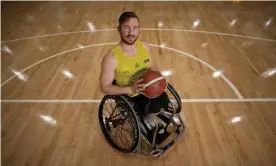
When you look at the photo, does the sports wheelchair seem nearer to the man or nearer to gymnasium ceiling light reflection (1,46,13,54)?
the man

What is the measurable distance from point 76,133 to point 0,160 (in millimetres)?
893

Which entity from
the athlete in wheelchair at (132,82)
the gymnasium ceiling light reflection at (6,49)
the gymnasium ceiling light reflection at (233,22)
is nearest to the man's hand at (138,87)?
the athlete in wheelchair at (132,82)

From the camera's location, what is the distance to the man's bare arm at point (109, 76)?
203 centimetres

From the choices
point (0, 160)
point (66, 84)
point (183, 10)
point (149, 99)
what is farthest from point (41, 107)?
point (183, 10)

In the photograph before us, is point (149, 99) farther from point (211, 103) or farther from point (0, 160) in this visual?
point (0, 160)

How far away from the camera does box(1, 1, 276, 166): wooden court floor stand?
2.58 metres

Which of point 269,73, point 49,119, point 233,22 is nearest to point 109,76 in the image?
point 49,119

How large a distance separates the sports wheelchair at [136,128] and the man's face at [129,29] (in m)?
0.58

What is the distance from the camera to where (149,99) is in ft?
7.12

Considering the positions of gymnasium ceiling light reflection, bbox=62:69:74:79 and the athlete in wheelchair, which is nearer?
the athlete in wheelchair

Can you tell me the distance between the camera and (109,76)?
206 cm

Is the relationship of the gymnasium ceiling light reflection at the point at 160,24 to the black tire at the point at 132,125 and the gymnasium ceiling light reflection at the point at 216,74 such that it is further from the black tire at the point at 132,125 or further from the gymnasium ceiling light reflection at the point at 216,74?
the black tire at the point at 132,125

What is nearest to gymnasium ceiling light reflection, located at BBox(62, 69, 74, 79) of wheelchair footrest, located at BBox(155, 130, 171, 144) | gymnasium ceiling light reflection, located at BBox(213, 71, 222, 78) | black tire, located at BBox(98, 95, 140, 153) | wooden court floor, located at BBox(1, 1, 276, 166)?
wooden court floor, located at BBox(1, 1, 276, 166)

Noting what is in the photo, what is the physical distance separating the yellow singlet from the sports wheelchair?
180mm
